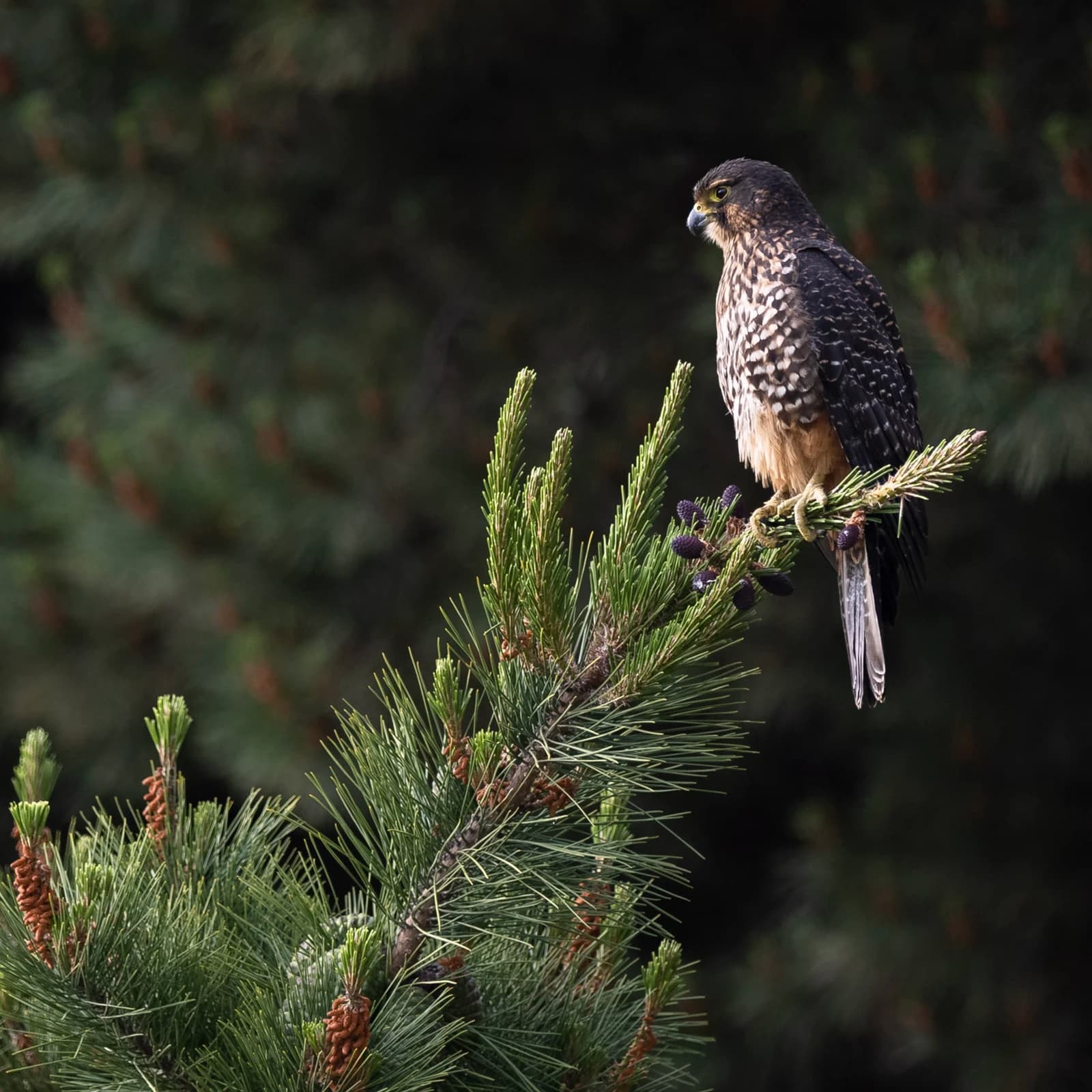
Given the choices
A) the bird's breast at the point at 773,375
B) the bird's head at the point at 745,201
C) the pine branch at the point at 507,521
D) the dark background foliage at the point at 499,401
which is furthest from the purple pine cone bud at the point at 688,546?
the dark background foliage at the point at 499,401

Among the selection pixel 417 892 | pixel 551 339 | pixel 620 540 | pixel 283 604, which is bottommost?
pixel 417 892

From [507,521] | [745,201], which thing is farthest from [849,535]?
[745,201]

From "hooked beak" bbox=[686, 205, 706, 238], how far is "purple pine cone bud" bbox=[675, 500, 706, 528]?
4.15 ft

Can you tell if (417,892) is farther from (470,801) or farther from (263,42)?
(263,42)

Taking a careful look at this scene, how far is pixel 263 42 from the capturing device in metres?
3.95

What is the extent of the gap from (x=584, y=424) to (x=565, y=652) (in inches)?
122

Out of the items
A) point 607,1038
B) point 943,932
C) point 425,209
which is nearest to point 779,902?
point 943,932

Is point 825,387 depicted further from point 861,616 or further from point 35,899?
point 35,899

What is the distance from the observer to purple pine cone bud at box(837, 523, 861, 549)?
51.8 inches

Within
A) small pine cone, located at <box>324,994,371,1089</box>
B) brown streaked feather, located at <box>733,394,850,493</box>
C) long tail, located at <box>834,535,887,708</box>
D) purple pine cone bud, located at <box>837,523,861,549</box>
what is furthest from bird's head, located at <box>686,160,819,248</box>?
small pine cone, located at <box>324,994,371,1089</box>

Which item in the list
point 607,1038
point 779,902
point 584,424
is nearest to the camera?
point 607,1038

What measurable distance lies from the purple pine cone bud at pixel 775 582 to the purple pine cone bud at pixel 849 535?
69 millimetres

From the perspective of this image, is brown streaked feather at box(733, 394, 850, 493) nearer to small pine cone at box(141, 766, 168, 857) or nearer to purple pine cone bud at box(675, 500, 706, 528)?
purple pine cone bud at box(675, 500, 706, 528)

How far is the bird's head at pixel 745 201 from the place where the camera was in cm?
239
